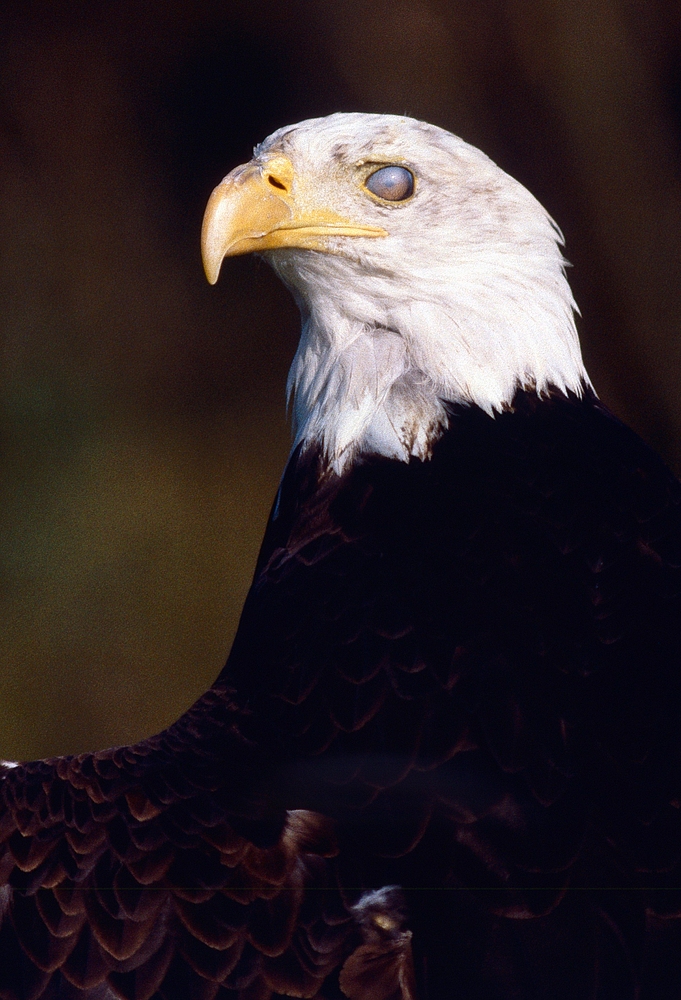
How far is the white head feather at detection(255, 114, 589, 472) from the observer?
1.58 m

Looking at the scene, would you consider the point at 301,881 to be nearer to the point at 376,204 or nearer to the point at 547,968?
the point at 547,968

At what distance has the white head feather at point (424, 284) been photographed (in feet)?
5.19

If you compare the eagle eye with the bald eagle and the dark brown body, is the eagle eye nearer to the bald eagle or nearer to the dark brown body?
the bald eagle

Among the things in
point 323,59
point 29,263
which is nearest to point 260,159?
point 323,59

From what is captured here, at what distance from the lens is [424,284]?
1.61 metres

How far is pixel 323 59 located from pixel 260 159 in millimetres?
812

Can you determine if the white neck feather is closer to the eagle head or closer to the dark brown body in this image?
the eagle head

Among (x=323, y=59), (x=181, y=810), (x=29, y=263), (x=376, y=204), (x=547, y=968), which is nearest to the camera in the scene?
(x=547, y=968)

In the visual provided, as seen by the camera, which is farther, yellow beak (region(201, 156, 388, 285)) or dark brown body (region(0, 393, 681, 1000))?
yellow beak (region(201, 156, 388, 285))

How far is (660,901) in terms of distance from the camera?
1.20m

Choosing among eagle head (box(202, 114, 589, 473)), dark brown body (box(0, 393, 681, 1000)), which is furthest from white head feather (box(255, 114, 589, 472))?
dark brown body (box(0, 393, 681, 1000))

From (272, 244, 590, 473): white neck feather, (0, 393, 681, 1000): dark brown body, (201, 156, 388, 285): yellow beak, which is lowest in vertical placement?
(0, 393, 681, 1000): dark brown body

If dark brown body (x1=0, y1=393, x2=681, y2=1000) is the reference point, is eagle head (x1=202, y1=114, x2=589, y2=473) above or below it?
above

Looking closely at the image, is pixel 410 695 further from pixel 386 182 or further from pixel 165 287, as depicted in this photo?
pixel 165 287
